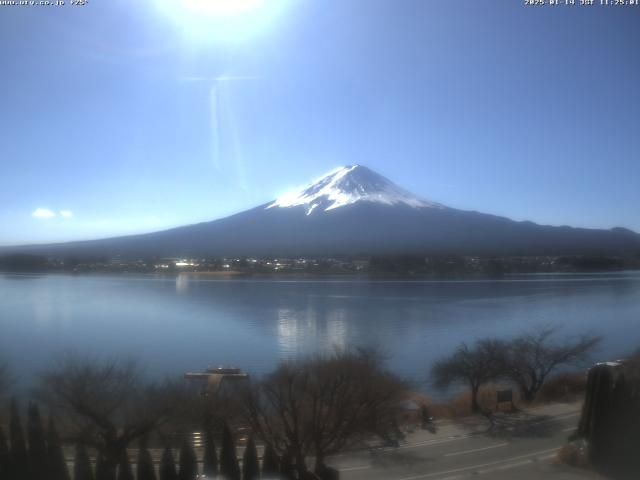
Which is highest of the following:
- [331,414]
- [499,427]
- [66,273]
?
[66,273]

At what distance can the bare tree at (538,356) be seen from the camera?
22.7 feet

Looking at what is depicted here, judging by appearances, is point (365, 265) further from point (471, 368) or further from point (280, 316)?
point (471, 368)

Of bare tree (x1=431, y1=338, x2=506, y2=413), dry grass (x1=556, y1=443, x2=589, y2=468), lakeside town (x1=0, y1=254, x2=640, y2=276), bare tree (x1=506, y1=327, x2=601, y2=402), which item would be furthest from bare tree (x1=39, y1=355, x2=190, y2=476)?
lakeside town (x1=0, y1=254, x2=640, y2=276)

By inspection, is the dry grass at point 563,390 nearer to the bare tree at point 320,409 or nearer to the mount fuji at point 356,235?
the bare tree at point 320,409

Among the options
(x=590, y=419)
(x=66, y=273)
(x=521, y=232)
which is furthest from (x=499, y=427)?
(x=521, y=232)

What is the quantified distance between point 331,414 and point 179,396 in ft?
3.92

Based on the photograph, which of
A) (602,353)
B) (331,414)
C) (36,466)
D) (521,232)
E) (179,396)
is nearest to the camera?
(36,466)

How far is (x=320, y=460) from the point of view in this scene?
3861 millimetres

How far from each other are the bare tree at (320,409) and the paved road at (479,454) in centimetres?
20

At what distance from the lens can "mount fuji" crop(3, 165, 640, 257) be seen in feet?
63.7

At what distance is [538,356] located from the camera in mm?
7422

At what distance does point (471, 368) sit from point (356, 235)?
771 inches

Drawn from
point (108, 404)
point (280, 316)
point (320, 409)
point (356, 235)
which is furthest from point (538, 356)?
point (356, 235)

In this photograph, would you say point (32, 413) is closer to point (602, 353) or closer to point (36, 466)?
point (36, 466)
